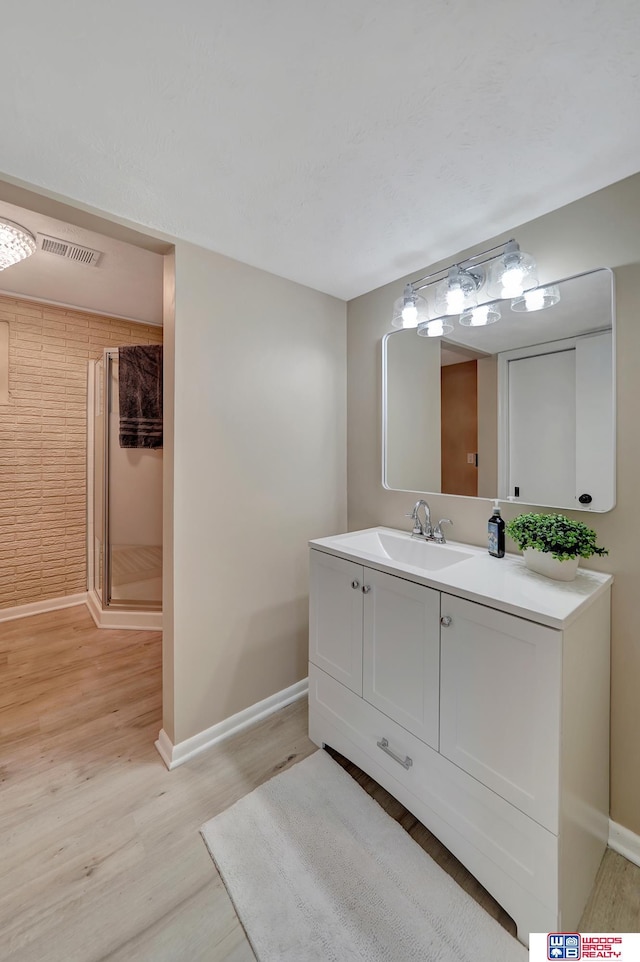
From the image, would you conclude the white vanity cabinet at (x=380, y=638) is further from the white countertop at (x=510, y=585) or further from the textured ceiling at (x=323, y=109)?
the textured ceiling at (x=323, y=109)

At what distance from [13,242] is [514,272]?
219cm

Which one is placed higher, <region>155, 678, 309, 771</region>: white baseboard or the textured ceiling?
the textured ceiling

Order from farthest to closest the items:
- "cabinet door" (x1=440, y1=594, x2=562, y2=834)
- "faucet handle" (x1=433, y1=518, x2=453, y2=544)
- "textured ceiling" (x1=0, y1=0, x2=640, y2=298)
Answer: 1. "faucet handle" (x1=433, y1=518, x2=453, y2=544)
2. "cabinet door" (x1=440, y1=594, x2=562, y2=834)
3. "textured ceiling" (x1=0, y1=0, x2=640, y2=298)

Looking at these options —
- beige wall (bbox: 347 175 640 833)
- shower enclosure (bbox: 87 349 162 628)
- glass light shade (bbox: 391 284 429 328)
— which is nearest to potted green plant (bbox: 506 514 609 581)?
beige wall (bbox: 347 175 640 833)

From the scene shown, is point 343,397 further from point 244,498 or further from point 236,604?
point 236,604

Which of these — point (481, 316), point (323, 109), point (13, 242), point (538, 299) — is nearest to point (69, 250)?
point (13, 242)

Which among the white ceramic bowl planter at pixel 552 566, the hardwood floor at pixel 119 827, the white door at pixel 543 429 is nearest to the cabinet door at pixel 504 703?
the white ceramic bowl planter at pixel 552 566

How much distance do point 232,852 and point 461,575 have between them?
121 centimetres

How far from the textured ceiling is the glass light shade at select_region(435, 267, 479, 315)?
17 cm

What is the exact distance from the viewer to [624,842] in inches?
52.2

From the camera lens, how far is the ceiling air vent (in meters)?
1.94

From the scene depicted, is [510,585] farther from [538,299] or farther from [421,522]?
[538,299]

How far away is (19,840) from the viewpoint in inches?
52.8

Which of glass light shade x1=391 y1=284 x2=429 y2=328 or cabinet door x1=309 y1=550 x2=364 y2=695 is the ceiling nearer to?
glass light shade x1=391 y1=284 x2=429 y2=328
